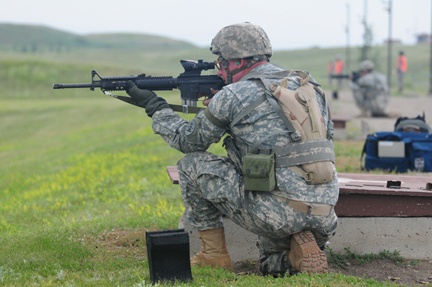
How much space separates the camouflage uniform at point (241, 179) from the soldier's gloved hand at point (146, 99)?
0.21ft

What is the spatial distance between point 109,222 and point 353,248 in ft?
9.25

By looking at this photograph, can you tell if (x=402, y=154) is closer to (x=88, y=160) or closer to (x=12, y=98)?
(x=88, y=160)

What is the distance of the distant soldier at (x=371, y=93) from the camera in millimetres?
24203

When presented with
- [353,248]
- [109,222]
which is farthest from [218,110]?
[109,222]

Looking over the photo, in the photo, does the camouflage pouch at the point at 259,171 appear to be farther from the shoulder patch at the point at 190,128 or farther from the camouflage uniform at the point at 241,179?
the shoulder patch at the point at 190,128

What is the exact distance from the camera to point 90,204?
11664 mm

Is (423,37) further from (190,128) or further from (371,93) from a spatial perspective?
(190,128)

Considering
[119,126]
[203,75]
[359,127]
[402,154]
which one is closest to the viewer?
[203,75]

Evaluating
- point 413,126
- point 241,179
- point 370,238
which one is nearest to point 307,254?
point 241,179

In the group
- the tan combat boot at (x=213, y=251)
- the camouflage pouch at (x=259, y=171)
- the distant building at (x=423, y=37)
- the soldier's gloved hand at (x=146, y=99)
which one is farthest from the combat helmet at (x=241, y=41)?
the distant building at (x=423, y=37)

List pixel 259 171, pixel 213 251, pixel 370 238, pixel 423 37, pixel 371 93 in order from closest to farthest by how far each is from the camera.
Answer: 1. pixel 259 171
2. pixel 213 251
3. pixel 370 238
4. pixel 371 93
5. pixel 423 37

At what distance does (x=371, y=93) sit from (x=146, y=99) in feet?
59.5

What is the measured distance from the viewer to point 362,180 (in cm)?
814

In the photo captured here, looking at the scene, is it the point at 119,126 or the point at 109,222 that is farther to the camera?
the point at 119,126
